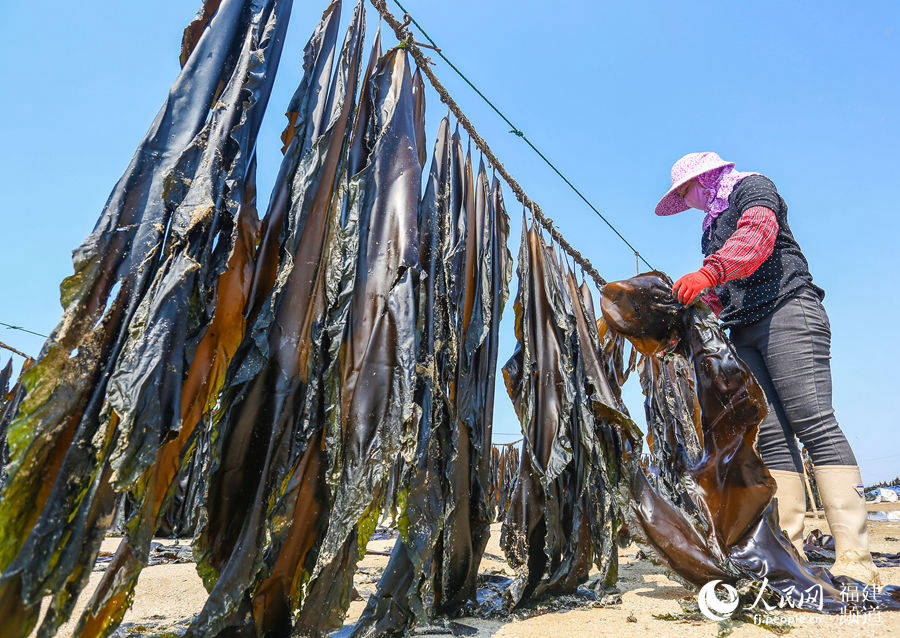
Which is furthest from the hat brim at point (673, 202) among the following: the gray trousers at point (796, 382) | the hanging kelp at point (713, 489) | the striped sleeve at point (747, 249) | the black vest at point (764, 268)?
the gray trousers at point (796, 382)

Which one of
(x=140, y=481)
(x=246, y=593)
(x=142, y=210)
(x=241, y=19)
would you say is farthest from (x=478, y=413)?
(x=241, y=19)

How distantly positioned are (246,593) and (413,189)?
4.34ft

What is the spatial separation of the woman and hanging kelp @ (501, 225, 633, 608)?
610mm

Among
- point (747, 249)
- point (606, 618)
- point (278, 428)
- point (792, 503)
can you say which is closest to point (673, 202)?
point (747, 249)

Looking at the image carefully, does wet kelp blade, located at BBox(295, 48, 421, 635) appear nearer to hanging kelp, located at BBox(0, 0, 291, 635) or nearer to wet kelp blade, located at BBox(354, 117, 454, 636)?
wet kelp blade, located at BBox(354, 117, 454, 636)

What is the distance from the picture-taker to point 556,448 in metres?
2.26

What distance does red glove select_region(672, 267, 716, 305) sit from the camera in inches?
89.0

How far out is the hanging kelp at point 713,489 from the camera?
187 cm

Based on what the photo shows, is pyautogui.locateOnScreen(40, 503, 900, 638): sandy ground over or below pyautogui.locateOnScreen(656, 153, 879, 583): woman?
below

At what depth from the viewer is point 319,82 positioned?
1700 millimetres

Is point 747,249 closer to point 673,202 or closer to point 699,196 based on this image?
point 699,196

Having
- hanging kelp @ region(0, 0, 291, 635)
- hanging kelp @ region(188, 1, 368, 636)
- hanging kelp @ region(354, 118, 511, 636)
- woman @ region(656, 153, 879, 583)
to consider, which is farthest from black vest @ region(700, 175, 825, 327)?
hanging kelp @ region(0, 0, 291, 635)

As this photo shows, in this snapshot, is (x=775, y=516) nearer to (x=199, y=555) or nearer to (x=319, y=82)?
(x=199, y=555)

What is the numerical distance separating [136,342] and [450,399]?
42.7 inches
